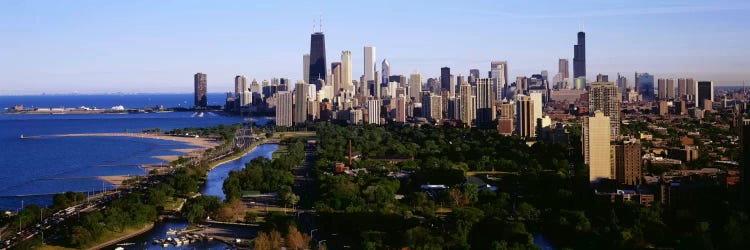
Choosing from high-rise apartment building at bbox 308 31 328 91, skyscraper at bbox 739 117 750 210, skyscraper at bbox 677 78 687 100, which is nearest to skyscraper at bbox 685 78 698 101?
skyscraper at bbox 677 78 687 100

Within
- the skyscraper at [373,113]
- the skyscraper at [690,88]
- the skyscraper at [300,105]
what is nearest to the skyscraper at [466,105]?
the skyscraper at [373,113]

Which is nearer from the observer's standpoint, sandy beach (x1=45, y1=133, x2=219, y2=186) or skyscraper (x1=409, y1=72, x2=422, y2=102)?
sandy beach (x1=45, y1=133, x2=219, y2=186)

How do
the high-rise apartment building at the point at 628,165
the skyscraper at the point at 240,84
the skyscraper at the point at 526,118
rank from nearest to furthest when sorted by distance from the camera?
the high-rise apartment building at the point at 628,165 → the skyscraper at the point at 526,118 → the skyscraper at the point at 240,84

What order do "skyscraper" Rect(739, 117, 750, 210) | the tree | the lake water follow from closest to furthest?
1. the tree
2. "skyscraper" Rect(739, 117, 750, 210)
3. the lake water

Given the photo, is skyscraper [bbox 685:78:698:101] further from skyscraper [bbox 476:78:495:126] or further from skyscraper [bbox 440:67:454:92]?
skyscraper [bbox 440:67:454:92]

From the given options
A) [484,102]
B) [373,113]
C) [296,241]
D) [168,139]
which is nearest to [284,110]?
[373,113]

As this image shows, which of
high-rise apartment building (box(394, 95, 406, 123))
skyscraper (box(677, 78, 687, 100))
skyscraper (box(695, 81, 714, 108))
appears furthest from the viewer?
skyscraper (box(677, 78, 687, 100))

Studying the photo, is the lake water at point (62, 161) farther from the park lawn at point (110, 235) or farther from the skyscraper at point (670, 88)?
the skyscraper at point (670, 88)
